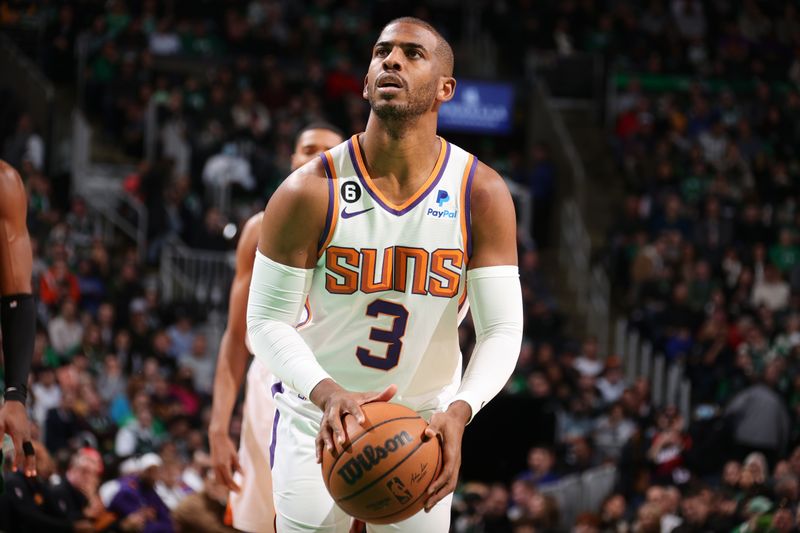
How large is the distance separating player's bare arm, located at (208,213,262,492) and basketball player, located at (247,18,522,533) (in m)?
1.07

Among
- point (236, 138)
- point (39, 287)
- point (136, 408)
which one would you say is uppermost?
point (236, 138)

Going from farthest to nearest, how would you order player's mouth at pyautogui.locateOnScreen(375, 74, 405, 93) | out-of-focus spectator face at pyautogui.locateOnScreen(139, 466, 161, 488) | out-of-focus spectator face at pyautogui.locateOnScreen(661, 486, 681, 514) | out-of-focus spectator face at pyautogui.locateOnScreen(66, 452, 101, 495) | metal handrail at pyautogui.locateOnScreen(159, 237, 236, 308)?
metal handrail at pyautogui.locateOnScreen(159, 237, 236, 308) → out-of-focus spectator face at pyautogui.locateOnScreen(661, 486, 681, 514) → out-of-focus spectator face at pyautogui.locateOnScreen(139, 466, 161, 488) → out-of-focus spectator face at pyautogui.locateOnScreen(66, 452, 101, 495) → player's mouth at pyautogui.locateOnScreen(375, 74, 405, 93)

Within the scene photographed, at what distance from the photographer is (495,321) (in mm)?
5012

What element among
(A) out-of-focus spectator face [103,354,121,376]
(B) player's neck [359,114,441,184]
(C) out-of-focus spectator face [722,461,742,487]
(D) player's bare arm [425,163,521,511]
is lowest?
(C) out-of-focus spectator face [722,461,742,487]

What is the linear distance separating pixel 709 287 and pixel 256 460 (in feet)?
38.3

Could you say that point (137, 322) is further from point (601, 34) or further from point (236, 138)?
point (601, 34)

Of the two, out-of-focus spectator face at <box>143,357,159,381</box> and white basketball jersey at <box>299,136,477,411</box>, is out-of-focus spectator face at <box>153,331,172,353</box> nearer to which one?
out-of-focus spectator face at <box>143,357,159,381</box>

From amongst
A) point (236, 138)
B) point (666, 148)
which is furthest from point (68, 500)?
point (666, 148)

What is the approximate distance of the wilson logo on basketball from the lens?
4.51 metres

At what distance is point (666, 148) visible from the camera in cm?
2014

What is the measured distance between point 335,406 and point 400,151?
1.03 metres

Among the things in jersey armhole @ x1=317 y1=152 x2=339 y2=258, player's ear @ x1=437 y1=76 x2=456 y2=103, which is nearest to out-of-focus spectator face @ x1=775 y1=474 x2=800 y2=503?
player's ear @ x1=437 y1=76 x2=456 y2=103

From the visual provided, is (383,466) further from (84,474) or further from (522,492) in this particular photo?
(522,492)

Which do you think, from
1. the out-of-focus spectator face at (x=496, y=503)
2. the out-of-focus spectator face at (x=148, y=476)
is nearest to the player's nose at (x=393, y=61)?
the out-of-focus spectator face at (x=148, y=476)
